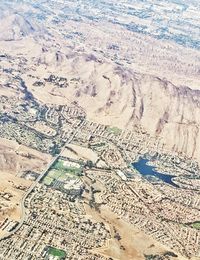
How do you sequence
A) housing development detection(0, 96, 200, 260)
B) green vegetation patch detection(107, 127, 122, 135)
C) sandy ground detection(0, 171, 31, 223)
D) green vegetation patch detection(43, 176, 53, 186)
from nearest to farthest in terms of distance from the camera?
housing development detection(0, 96, 200, 260)
sandy ground detection(0, 171, 31, 223)
green vegetation patch detection(43, 176, 53, 186)
green vegetation patch detection(107, 127, 122, 135)

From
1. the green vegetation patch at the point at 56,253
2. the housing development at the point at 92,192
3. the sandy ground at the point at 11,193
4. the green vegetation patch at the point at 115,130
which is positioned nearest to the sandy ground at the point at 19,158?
the housing development at the point at 92,192

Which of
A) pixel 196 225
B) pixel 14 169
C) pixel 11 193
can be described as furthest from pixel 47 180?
pixel 196 225

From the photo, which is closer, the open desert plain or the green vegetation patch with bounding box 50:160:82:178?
the open desert plain

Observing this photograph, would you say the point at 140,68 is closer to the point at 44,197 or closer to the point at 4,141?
the point at 4,141

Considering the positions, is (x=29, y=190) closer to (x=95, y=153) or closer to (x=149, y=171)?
(x=95, y=153)

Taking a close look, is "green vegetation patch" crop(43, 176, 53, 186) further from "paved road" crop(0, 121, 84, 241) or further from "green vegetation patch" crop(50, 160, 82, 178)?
"green vegetation patch" crop(50, 160, 82, 178)

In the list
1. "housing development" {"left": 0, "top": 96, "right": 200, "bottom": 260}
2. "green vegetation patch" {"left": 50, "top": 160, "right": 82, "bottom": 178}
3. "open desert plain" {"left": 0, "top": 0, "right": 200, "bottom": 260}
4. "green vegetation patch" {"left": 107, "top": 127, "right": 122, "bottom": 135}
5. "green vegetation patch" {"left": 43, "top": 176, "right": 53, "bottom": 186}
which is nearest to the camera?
"housing development" {"left": 0, "top": 96, "right": 200, "bottom": 260}

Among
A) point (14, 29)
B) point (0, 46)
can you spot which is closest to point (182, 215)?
point (0, 46)

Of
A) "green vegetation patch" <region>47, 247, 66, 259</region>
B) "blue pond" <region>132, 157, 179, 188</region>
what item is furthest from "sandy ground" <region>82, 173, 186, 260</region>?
"blue pond" <region>132, 157, 179, 188</region>
